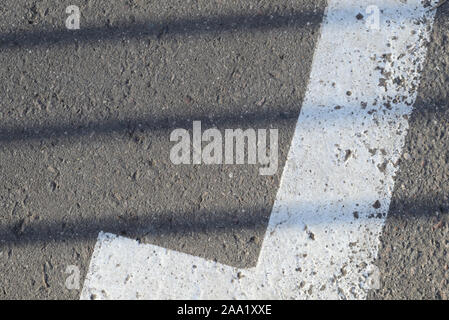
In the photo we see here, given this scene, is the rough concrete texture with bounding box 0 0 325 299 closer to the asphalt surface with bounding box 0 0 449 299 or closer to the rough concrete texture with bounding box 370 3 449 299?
the asphalt surface with bounding box 0 0 449 299

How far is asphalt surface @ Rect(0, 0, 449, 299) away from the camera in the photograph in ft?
9.70

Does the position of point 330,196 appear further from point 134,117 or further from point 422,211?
point 134,117

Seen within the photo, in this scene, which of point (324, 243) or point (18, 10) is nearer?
point (324, 243)

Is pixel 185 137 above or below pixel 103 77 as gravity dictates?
below

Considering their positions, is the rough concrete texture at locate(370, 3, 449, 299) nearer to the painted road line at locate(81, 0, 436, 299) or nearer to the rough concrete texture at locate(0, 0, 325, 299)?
the painted road line at locate(81, 0, 436, 299)

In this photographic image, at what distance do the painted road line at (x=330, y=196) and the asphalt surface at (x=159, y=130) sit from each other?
0.25ft

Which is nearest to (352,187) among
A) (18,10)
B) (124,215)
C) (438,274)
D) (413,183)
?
(413,183)

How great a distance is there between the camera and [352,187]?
295cm

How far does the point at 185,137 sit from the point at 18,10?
4.61 ft

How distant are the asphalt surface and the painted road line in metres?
0.08

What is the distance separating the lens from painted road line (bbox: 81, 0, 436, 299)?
2.93 metres

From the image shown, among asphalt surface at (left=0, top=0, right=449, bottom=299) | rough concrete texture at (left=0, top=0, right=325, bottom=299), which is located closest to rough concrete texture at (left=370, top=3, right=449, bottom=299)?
asphalt surface at (left=0, top=0, right=449, bottom=299)
